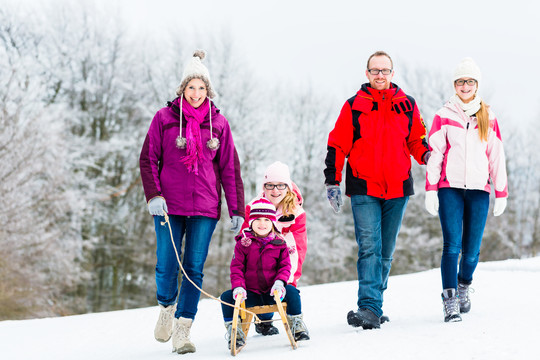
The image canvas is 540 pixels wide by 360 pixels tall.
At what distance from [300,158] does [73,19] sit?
9.86m

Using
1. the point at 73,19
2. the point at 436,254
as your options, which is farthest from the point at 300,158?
the point at 73,19

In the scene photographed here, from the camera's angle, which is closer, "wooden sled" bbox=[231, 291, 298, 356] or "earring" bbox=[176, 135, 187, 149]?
"wooden sled" bbox=[231, 291, 298, 356]

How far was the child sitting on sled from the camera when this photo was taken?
4.04m

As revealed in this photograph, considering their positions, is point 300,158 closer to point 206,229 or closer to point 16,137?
point 16,137

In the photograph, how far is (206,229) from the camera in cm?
425

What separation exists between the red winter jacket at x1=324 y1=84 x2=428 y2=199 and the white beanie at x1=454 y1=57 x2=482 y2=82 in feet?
1.54

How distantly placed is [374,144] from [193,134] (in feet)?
4.60

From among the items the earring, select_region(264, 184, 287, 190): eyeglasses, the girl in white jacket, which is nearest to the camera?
the earring

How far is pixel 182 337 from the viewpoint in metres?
4.19

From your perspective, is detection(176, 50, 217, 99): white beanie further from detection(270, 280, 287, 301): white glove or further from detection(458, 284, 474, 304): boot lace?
detection(458, 284, 474, 304): boot lace

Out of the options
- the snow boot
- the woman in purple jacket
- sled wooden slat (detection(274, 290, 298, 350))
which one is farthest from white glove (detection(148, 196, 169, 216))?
the snow boot

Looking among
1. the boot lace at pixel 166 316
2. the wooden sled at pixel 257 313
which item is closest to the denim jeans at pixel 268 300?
the wooden sled at pixel 257 313

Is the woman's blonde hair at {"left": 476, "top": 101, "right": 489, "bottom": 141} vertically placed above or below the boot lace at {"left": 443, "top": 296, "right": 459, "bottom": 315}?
above

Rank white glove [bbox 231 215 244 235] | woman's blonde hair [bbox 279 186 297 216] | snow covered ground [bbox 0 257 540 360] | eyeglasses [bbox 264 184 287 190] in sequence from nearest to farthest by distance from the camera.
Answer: snow covered ground [bbox 0 257 540 360] → white glove [bbox 231 215 244 235] → woman's blonde hair [bbox 279 186 297 216] → eyeglasses [bbox 264 184 287 190]
